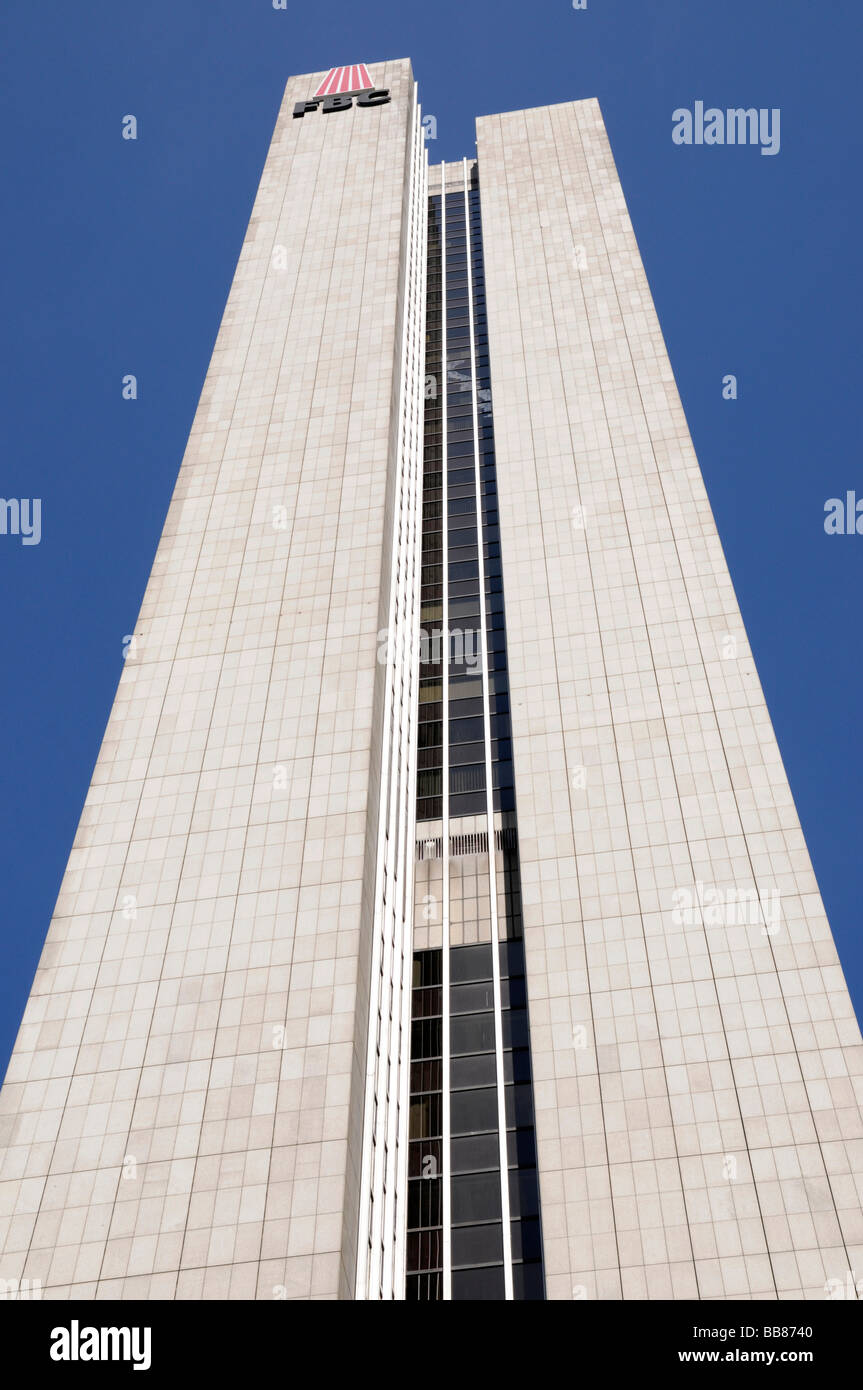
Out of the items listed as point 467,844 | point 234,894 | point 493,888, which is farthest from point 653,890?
point 234,894

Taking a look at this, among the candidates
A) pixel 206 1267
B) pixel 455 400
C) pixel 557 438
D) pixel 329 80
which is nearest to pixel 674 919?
pixel 206 1267

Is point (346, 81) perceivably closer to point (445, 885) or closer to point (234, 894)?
point (445, 885)

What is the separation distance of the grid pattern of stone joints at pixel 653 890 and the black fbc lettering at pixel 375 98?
31.8 m

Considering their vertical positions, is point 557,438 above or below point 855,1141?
above

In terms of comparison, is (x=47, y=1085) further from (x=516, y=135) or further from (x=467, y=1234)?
(x=516, y=135)

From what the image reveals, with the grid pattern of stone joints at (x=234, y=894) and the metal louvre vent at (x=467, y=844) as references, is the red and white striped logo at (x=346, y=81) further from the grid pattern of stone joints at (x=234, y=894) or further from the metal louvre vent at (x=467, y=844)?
the metal louvre vent at (x=467, y=844)

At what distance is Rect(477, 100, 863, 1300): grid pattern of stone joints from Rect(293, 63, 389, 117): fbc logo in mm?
32670

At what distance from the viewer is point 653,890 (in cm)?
4016

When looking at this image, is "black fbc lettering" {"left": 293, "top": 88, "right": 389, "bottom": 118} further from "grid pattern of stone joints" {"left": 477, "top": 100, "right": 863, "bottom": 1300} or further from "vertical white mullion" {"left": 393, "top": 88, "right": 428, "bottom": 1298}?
"grid pattern of stone joints" {"left": 477, "top": 100, "right": 863, "bottom": 1300}

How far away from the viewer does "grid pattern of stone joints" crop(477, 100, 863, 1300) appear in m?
32.3

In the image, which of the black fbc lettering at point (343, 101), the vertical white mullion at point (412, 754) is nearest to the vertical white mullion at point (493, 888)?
the vertical white mullion at point (412, 754)

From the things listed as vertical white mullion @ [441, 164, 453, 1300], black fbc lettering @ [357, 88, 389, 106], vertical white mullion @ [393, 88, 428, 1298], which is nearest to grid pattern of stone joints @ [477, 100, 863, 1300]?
vertical white mullion @ [441, 164, 453, 1300]

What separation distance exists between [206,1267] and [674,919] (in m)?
19.2

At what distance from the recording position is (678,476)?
55969 millimetres
